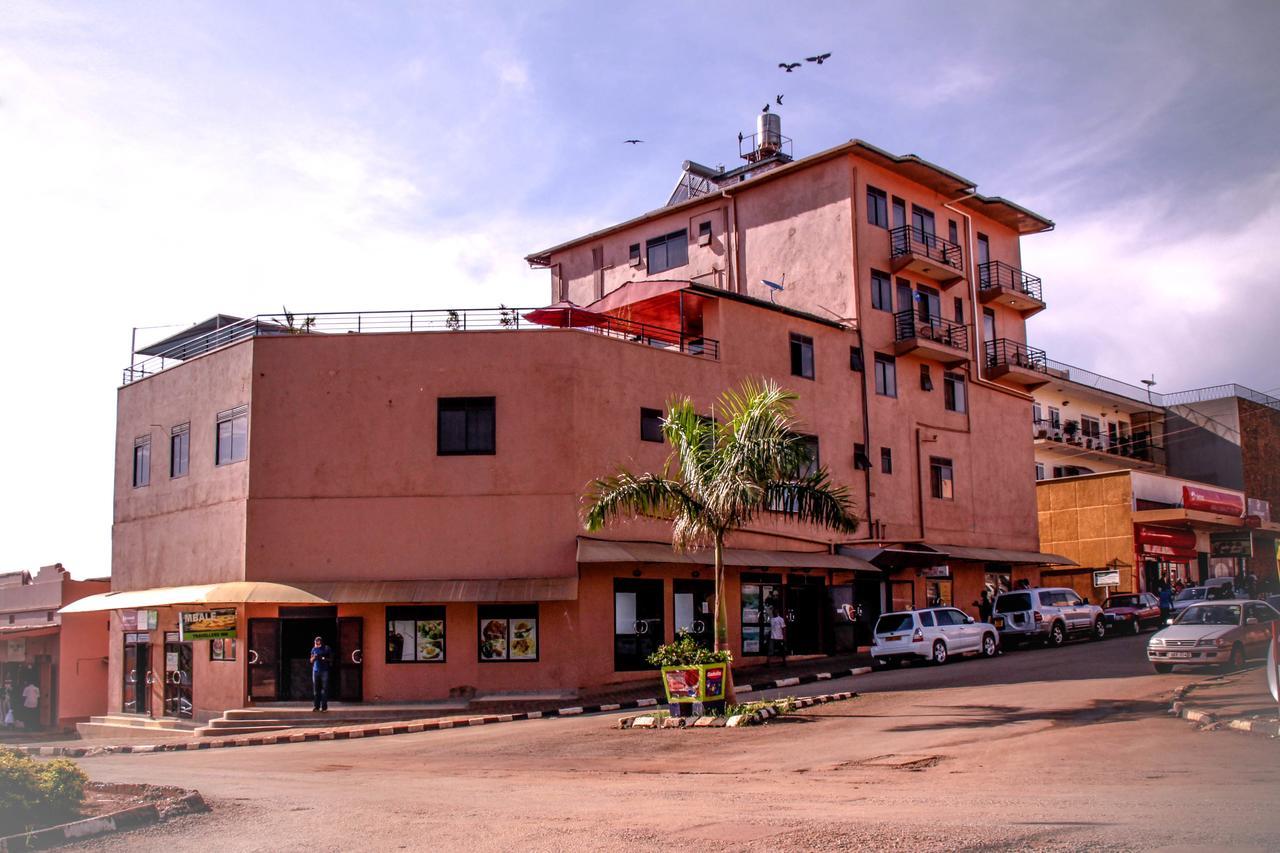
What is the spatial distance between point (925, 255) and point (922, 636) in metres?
15.7

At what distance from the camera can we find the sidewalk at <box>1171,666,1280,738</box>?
15.8m

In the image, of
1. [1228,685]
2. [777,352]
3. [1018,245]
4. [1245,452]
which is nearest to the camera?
[1228,685]

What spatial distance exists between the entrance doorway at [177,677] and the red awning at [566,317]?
13151 mm

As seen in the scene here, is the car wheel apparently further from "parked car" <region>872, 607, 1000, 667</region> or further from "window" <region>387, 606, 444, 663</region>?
"window" <region>387, 606, 444, 663</region>

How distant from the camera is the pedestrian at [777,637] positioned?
3281 cm

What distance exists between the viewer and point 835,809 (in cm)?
1141

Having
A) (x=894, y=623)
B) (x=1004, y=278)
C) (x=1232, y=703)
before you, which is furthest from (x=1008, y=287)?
(x=1232, y=703)

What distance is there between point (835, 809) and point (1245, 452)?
57.4 m

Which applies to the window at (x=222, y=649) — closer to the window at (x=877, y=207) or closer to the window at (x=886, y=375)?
the window at (x=886, y=375)

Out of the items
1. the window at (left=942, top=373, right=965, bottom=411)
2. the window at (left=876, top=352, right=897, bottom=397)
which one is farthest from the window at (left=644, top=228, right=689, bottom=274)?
the window at (left=942, top=373, right=965, bottom=411)

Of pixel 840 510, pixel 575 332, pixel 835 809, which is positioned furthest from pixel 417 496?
pixel 835 809

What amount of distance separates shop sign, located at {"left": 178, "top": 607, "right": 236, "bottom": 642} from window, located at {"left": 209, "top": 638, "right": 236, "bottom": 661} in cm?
35

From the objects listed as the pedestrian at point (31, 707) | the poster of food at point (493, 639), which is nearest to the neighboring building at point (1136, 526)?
the poster of food at point (493, 639)

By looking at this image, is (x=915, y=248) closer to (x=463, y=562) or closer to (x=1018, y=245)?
(x=1018, y=245)
